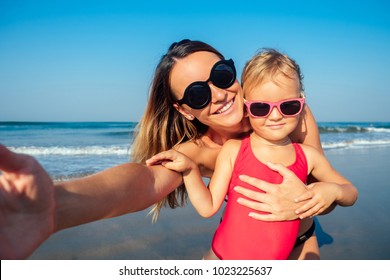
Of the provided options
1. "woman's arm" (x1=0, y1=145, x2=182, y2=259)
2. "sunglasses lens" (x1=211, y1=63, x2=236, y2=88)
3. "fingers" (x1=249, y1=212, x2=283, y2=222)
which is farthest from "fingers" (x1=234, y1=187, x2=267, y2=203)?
"sunglasses lens" (x1=211, y1=63, x2=236, y2=88)

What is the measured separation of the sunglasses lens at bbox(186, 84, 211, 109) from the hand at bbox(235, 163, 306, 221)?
2.81 feet

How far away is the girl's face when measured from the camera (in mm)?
2883

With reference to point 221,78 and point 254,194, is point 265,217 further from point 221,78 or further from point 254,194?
point 221,78

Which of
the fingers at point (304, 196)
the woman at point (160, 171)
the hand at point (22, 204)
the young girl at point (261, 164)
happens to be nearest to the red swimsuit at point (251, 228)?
the young girl at point (261, 164)

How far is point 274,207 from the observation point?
2.71m

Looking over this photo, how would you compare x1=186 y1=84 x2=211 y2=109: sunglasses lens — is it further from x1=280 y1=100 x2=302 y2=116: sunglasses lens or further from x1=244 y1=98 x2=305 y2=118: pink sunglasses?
x1=280 y1=100 x2=302 y2=116: sunglasses lens

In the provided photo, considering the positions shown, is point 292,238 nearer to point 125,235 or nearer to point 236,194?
point 236,194

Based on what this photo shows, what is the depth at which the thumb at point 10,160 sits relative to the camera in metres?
1.31

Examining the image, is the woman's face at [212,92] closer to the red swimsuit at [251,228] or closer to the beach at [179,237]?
the red swimsuit at [251,228]

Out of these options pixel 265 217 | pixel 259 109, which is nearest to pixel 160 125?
pixel 259 109

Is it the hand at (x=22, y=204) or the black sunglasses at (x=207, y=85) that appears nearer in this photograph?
the hand at (x=22, y=204)

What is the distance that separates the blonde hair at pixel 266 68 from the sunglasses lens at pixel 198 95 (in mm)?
332

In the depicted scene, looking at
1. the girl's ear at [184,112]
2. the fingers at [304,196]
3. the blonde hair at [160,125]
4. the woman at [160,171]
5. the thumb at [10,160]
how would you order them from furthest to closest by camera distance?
1. the blonde hair at [160,125]
2. the girl's ear at [184,112]
3. the fingers at [304,196]
4. the woman at [160,171]
5. the thumb at [10,160]
